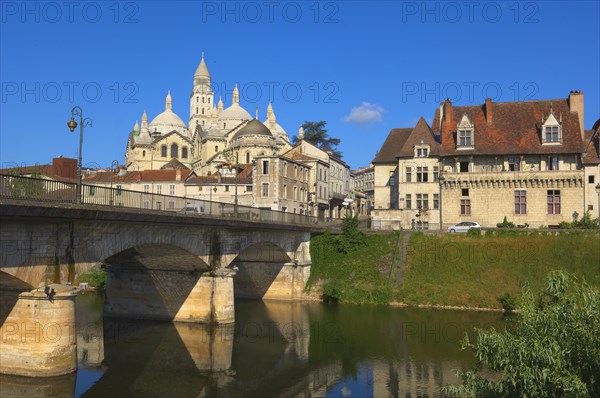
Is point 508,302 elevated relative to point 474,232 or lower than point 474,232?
lower

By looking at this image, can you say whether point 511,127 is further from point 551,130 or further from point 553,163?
point 553,163


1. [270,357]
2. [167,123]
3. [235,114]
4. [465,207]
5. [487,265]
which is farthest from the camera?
[167,123]

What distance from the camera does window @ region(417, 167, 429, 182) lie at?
61.9m

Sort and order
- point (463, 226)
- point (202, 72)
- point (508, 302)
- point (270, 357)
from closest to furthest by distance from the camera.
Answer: point (270, 357)
point (508, 302)
point (463, 226)
point (202, 72)

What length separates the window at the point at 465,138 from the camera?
59844 mm

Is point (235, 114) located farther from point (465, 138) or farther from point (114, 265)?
point (114, 265)

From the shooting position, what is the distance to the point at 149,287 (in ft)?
122

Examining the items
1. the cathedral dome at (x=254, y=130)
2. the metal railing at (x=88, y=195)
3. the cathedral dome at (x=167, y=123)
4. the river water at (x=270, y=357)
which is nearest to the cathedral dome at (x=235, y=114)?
the cathedral dome at (x=167, y=123)

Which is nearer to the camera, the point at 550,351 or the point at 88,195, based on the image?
the point at 550,351

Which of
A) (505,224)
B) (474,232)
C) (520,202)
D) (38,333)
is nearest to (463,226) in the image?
(505,224)

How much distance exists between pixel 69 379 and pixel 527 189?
47548 millimetres

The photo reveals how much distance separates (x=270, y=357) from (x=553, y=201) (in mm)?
38164

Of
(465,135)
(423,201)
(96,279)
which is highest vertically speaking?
(465,135)

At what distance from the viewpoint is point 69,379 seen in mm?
22703
